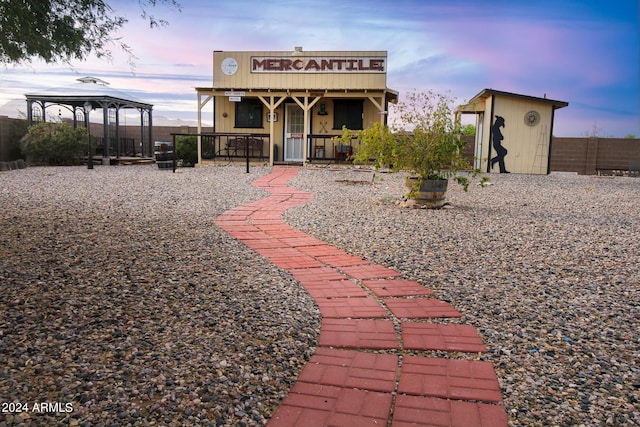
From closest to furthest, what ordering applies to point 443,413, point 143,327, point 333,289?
point 443,413 → point 143,327 → point 333,289

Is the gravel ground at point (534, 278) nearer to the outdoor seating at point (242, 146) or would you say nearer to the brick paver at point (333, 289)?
the brick paver at point (333, 289)

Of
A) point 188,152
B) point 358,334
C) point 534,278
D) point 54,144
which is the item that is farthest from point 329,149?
point 358,334

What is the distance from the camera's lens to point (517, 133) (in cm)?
1772

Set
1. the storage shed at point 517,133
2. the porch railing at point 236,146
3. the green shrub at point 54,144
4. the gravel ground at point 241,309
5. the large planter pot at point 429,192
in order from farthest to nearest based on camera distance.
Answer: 1. the porch railing at point 236,146
2. the storage shed at point 517,133
3. the green shrub at point 54,144
4. the large planter pot at point 429,192
5. the gravel ground at point 241,309

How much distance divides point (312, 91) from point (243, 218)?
37.3 ft

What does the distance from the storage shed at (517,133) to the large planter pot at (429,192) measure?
10815mm

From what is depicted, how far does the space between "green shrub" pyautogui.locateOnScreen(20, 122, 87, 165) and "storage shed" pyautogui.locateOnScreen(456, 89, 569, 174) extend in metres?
13.8

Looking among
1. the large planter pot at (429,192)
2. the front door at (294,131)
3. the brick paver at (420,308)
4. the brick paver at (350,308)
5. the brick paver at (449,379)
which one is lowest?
the brick paver at (449,379)

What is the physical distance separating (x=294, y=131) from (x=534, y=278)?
1565cm

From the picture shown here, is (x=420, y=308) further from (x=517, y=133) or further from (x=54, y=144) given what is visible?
(x=54, y=144)

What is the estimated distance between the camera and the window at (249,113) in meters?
18.8

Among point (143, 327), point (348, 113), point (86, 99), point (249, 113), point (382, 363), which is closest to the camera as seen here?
point (382, 363)

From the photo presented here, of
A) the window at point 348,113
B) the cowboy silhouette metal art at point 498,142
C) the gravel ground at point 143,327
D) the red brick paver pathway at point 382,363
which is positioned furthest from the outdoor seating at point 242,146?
the red brick paver pathway at point 382,363

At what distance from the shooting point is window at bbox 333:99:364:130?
1820 centimetres
